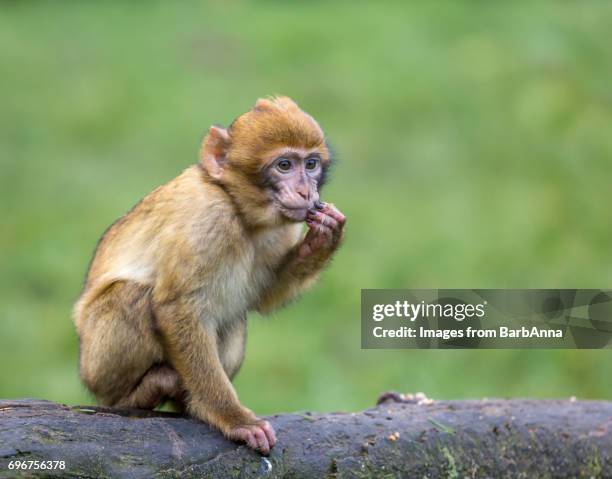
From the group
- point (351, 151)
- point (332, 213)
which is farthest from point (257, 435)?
point (351, 151)

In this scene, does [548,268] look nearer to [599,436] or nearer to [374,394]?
[374,394]

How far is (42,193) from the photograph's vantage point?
1541 cm

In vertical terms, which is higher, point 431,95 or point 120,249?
point 431,95

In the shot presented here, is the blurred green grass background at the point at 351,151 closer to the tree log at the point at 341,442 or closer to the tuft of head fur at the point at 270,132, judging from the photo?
the tree log at the point at 341,442

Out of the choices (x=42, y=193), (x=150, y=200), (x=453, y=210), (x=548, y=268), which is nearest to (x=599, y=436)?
(x=150, y=200)

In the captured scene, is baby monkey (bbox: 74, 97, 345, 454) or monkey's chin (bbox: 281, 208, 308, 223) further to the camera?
monkey's chin (bbox: 281, 208, 308, 223)

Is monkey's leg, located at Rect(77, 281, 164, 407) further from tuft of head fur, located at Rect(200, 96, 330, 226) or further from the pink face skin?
the pink face skin

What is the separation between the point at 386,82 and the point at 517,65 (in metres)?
2.10

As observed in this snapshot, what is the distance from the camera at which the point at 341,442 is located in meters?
6.63

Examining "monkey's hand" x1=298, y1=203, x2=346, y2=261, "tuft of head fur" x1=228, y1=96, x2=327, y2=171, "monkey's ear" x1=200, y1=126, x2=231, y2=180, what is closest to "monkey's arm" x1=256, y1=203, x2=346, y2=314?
"monkey's hand" x1=298, y1=203, x2=346, y2=261

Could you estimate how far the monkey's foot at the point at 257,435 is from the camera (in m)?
6.36

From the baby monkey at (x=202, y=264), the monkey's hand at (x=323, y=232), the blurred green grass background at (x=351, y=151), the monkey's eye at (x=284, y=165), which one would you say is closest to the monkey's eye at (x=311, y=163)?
the baby monkey at (x=202, y=264)

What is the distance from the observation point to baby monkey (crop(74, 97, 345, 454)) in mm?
6617

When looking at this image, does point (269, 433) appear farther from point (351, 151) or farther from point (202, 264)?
point (351, 151)
